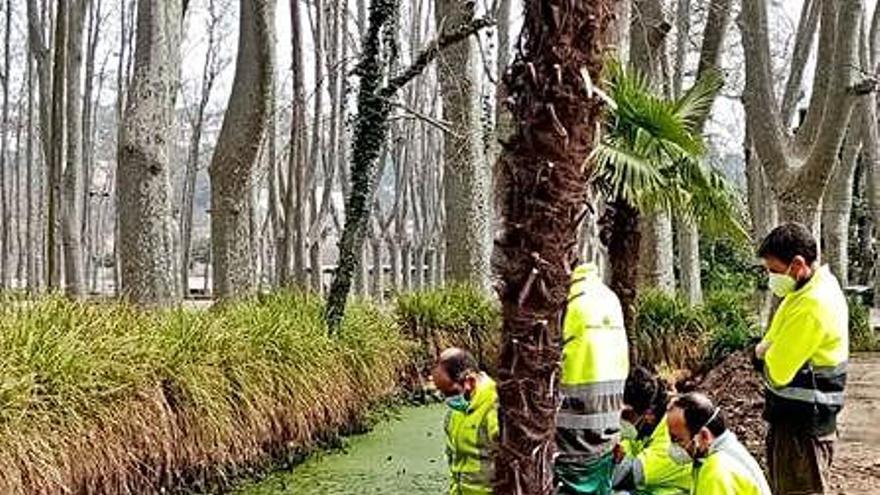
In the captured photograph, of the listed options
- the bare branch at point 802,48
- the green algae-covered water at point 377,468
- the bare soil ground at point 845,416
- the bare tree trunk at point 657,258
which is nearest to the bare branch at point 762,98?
the bare soil ground at point 845,416

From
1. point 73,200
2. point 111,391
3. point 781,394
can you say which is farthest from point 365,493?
point 73,200

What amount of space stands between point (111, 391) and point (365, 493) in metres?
1.98

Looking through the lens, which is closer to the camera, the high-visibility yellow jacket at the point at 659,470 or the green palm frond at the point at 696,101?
the high-visibility yellow jacket at the point at 659,470

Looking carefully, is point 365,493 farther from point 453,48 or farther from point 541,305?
point 453,48

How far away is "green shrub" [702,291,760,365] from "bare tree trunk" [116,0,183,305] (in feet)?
19.2

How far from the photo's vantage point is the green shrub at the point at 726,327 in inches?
481

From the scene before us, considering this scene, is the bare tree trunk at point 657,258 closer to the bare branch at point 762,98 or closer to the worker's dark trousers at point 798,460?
the bare branch at point 762,98

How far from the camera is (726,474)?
3.94m

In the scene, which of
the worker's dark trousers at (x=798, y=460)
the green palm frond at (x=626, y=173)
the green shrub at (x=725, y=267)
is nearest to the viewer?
the worker's dark trousers at (x=798, y=460)

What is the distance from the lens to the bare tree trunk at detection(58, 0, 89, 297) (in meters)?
15.6

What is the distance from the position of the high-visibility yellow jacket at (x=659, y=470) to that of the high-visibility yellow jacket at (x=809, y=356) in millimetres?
620

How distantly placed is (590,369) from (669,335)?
8.61 meters

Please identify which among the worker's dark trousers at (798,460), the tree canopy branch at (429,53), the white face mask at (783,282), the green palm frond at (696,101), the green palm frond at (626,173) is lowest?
the worker's dark trousers at (798,460)

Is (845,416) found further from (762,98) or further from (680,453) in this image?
(680,453)
